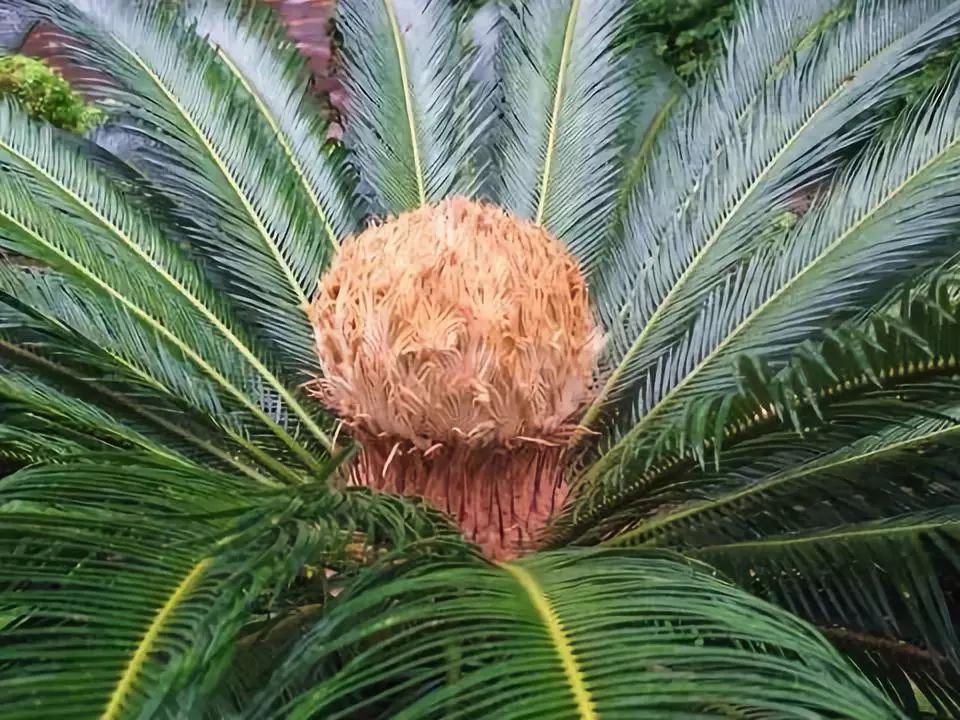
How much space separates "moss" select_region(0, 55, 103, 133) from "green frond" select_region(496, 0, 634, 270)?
172 cm

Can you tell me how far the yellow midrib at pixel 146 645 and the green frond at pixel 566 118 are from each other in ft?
4.19

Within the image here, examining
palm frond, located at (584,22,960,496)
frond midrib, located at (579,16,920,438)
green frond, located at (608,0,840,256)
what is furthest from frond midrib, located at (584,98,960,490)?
green frond, located at (608,0,840,256)

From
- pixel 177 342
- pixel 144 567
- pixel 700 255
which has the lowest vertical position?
pixel 144 567

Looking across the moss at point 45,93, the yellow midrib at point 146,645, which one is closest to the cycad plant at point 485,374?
the yellow midrib at point 146,645

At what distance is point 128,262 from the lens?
1.86 metres

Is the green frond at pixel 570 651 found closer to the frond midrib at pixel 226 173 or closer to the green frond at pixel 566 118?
the frond midrib at pixel 226 173

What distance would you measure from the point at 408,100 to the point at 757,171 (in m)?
0.79

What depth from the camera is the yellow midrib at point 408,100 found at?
85.0 inches

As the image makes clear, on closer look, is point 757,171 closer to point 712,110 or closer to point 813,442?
point 712,110

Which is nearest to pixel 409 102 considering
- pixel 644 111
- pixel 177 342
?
pixel 644 111

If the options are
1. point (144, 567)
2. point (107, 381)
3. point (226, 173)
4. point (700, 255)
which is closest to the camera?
point (144, 567)

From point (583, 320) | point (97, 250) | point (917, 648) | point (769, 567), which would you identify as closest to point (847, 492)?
point (769, 567)

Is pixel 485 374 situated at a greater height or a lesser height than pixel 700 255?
lesser

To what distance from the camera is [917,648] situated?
51.9 inches
